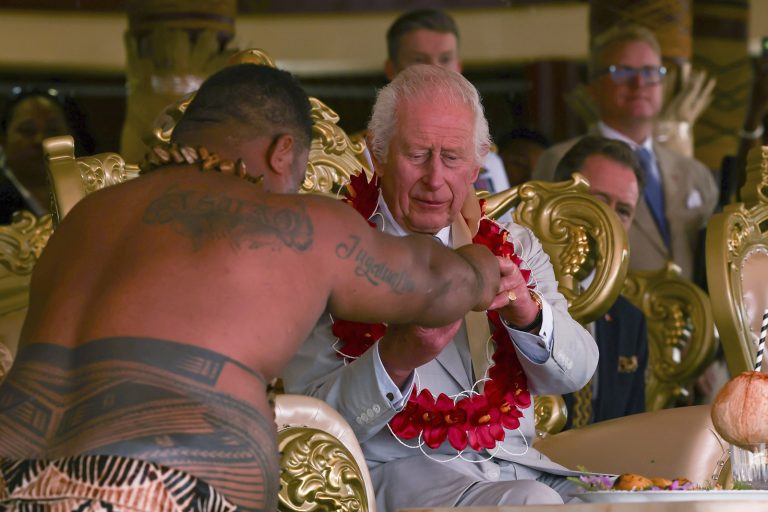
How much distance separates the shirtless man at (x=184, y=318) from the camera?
2139mm

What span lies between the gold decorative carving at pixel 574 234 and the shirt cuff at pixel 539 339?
0.69 metres

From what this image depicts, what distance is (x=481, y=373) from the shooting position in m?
3.19

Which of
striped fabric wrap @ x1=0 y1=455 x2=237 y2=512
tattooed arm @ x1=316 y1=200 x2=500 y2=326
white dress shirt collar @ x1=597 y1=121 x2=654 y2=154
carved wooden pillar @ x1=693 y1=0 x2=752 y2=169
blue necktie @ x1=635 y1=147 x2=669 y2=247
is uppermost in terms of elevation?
tattooed arm @ x1=316 y1=200 x2=500 y2=326

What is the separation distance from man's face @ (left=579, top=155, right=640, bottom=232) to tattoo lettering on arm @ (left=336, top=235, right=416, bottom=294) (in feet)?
7.24

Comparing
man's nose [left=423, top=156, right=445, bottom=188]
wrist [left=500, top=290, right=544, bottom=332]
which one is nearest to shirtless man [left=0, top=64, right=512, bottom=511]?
wrist [left=500, top=290, right=544, bottom=332]

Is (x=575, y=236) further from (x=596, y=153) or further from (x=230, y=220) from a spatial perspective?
(x=230, y=220)

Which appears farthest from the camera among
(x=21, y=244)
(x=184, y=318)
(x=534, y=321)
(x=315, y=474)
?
(x=21, y=244)

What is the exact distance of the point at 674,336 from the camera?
4852mm

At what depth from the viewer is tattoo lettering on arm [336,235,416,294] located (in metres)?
2.35

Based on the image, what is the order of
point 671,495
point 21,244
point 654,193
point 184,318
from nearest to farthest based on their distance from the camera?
point 184,318 < point 671,495 < point 21,244 < point 654,193

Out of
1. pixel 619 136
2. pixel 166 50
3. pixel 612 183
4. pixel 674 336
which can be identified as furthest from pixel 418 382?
pixel 166 50

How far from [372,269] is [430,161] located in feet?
2.93

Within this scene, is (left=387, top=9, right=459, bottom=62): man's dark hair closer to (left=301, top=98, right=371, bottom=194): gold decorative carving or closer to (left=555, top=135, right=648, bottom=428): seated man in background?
(left=555, top=135, right=648, bottom=428): seated man in background

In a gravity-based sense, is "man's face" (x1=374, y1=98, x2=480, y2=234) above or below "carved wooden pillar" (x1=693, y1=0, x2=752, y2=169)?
above
